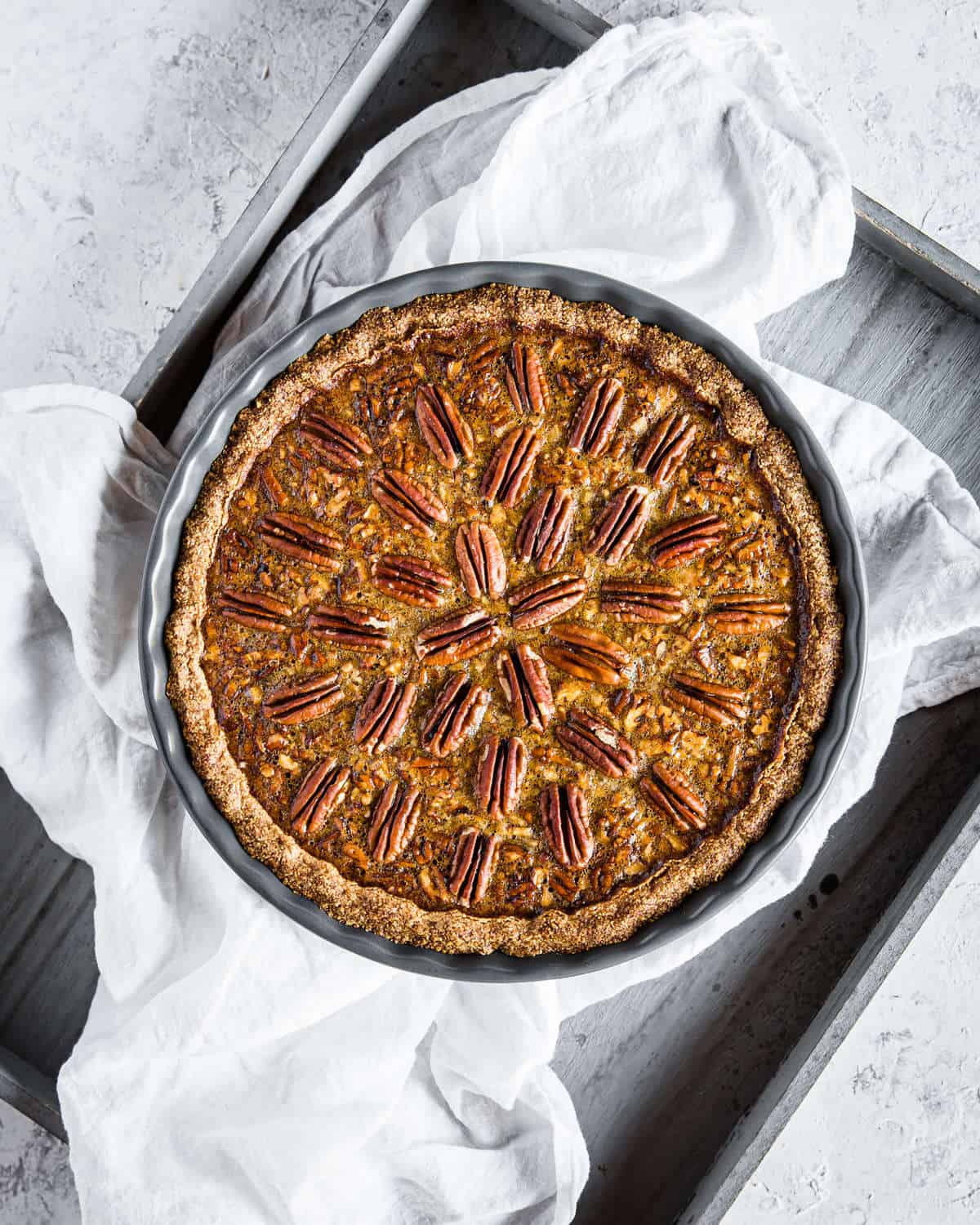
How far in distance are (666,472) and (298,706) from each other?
65 centimetres

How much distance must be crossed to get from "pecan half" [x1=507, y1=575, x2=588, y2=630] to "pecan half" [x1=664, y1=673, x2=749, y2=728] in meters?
0.19

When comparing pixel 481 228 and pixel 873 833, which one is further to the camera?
pixel 873 833

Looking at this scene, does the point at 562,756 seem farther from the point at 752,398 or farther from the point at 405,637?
the point at 752,398

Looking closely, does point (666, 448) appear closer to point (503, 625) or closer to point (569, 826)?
point (503, 625)

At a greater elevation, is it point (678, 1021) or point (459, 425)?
point (459, 425)

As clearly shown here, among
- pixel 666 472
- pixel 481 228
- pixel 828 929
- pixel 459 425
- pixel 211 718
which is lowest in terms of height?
pixel 211 718

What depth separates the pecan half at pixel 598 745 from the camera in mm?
1464

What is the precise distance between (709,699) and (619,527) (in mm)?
285

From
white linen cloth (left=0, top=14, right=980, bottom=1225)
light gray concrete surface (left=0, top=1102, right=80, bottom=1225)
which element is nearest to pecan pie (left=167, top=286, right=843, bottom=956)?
white linen cloth (left=0, top=14, right=980, bottom=1225)

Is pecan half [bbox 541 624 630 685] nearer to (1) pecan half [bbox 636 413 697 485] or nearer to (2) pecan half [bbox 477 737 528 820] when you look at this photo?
(2) pecan half [bbox 477 737 528 820]

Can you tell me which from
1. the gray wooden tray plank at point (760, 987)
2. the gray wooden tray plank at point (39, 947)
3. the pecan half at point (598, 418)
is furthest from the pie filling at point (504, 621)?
the gray wooden tray plank at point (39, 947)

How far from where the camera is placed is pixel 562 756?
148cm

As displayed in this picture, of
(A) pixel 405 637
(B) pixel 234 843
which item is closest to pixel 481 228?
(A) pixel 405 637

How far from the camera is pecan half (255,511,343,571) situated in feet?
4.88
